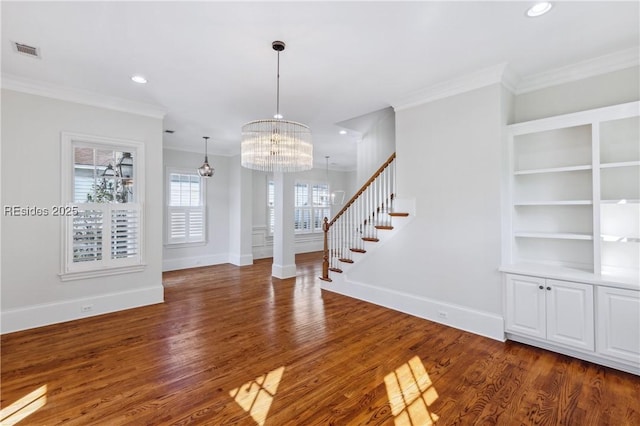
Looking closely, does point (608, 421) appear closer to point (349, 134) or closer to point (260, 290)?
point (260, 290)

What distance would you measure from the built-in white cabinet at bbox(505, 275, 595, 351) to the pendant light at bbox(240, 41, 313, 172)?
2665mm

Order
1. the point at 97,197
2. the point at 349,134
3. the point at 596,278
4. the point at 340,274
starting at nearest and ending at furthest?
the point at 596,278 → the point at 97,197 → the point at 340,274 → the point at 349,134

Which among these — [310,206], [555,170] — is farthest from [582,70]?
[310,206]

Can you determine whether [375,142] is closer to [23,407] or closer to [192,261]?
[192,261]

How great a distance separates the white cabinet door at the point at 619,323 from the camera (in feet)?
8.27

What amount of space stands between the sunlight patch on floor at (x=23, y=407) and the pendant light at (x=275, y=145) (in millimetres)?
2610

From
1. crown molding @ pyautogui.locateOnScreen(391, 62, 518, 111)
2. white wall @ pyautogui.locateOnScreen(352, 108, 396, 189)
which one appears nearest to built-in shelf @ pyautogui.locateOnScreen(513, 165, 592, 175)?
crown molding @ pyautogui.locateOnScreen(391, 62, 518, 111)

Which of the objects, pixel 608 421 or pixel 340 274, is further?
pixel 340 274

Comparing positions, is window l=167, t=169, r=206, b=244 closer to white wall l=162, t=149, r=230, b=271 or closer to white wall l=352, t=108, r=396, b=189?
white wall l=162, t=149, r=230, b=271

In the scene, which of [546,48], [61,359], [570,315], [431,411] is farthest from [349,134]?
[61,359]

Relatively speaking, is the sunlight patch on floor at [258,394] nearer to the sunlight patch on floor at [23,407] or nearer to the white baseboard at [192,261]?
the sunlight patch on floor at [23,407]

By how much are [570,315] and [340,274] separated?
3054 mm

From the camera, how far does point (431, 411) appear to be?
6.95 ft

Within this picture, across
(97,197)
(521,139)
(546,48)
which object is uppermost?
(546,48)
